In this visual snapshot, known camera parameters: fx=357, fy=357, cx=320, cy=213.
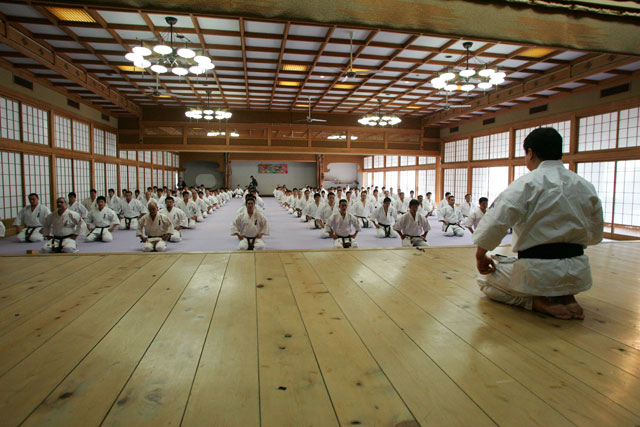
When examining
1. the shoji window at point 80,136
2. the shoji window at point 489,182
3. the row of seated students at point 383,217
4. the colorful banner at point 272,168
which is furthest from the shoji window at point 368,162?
the shoji window at point 80,136

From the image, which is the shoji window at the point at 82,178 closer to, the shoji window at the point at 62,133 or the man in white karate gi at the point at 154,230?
the shoji window at the point at 62,133

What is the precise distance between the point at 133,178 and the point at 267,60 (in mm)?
10876

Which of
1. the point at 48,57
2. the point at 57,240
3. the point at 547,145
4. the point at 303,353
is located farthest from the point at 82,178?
the point at 547,145

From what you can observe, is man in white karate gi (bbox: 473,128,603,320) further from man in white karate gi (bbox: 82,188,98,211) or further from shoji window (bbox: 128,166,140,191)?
shoji window (bbox: 128,166,140,191)

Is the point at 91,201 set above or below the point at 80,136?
below

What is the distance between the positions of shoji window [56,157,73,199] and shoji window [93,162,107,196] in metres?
1.55

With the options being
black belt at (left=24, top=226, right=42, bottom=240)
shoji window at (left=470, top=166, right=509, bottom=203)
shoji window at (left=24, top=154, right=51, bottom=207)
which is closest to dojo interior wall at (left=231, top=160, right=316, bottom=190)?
shoji window at (left=470, top=166, right=509, bottom=203)

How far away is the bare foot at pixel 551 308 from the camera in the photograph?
212 centimetres

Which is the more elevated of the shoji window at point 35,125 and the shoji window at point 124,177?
the shoji window at point 35,125

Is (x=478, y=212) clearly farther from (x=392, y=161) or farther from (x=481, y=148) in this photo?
(x=392, y=161)

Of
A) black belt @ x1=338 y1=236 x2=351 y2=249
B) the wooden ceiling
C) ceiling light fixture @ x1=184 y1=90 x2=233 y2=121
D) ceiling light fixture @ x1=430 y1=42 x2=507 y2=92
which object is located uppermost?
the wooden ceiling

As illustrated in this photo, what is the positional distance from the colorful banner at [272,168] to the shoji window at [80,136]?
1573cm

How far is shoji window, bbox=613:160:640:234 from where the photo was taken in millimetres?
8945

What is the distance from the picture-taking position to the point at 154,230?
7.45 m
